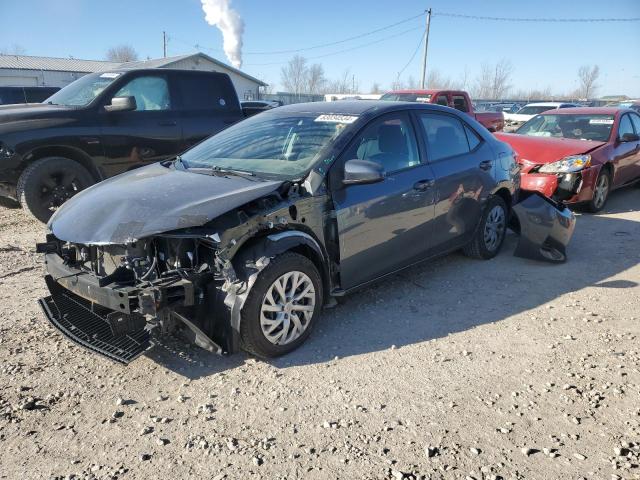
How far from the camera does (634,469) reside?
2389mm

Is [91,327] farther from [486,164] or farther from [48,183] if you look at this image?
[486,164]

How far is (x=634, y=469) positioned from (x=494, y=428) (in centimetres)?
65

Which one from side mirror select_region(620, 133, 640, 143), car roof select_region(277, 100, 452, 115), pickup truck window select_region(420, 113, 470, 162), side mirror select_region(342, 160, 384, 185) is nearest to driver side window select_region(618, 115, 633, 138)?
side mirror select_region(620, 133, 640, 143)

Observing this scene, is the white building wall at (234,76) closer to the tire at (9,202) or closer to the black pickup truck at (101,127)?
the black pickup truck at (101,127)

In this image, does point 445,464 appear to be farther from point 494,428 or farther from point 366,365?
point 366,365

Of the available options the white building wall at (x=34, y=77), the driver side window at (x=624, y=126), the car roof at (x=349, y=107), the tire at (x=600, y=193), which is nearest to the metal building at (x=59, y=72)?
the white building wall at (x=34, y=77)

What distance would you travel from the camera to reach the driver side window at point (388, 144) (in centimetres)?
388

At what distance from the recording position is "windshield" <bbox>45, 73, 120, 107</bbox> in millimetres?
6758

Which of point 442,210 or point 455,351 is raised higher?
point 442,210

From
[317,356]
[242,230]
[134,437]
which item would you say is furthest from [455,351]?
[134,437]

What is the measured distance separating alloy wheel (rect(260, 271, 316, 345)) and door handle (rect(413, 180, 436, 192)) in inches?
53.7

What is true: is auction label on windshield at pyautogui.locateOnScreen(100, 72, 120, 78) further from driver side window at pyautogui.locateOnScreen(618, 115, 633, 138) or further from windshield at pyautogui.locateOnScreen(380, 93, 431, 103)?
driver side window at pyautogui.locateOnScreen(618, 115, 633, 138)

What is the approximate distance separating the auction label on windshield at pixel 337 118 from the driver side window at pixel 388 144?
14 cm

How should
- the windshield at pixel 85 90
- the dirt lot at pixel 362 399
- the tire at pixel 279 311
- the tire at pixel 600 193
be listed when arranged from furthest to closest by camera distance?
the tire at pixel 600 193
the windshield at pixel 85 90
the tire at pixel 279 311
the dirt lot at pixel 362 399
